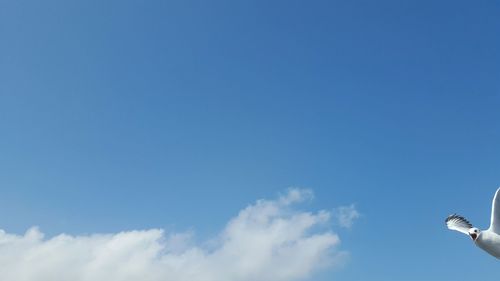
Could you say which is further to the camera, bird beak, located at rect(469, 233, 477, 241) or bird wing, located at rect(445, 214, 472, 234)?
bird wing, located at rect(445, 214, 472, 234)

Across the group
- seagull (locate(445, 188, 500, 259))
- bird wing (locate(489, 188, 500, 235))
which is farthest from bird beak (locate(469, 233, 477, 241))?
bird wing (locate(489, 188, 500, 235))

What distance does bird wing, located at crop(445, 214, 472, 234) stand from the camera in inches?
1385

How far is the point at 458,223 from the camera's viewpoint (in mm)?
36062

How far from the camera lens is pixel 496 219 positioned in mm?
31859

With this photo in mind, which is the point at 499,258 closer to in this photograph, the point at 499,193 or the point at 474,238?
the point at 474,238

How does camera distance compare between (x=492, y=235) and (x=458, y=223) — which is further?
(x=458, y=223)

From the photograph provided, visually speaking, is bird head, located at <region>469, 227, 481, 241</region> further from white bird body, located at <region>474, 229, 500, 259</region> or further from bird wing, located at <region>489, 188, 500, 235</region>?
bird wing, located at <region>489, 188, 500, 235</region>

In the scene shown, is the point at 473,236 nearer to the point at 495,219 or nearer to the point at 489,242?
the point at 489,242

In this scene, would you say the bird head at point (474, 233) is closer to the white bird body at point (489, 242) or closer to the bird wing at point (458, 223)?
the white bird body at point (489, 242)

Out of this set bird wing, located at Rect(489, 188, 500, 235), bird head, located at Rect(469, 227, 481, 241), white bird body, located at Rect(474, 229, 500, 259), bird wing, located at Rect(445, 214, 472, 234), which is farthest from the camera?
bird wing, located at Rect(445, 214, 472, 234)

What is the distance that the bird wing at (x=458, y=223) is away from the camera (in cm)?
3519

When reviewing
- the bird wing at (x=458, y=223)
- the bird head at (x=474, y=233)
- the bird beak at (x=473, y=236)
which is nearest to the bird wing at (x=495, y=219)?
the bird head at (x=474, y=233)

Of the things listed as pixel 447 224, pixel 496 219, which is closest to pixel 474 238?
pixel 496 219

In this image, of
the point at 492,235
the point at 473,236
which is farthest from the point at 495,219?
the point at 473,236
